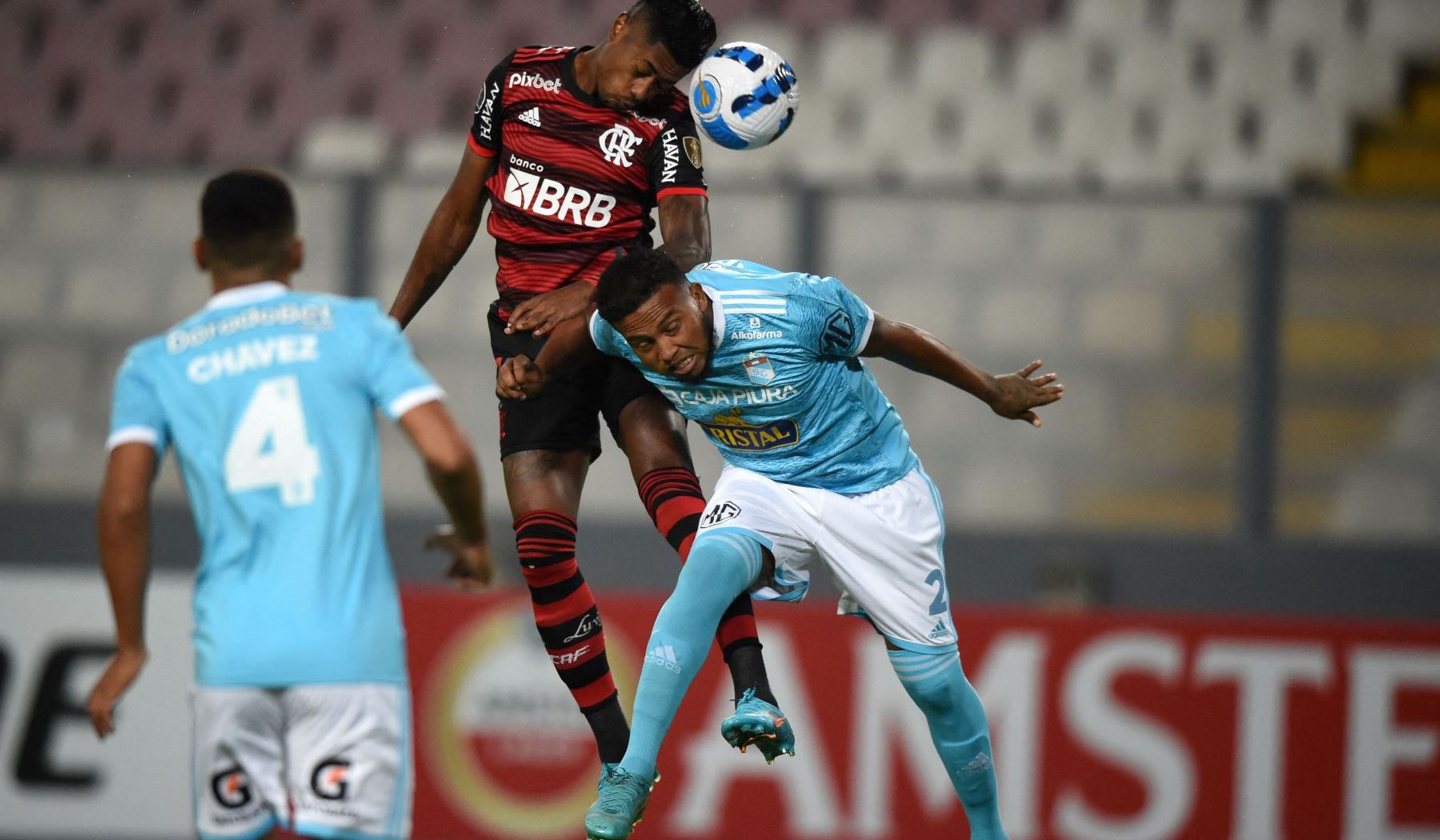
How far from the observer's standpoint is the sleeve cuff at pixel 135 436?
3365mm

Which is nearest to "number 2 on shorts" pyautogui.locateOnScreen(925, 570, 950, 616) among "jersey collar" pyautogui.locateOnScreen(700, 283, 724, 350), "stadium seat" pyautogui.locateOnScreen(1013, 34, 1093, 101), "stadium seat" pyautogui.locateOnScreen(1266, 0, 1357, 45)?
"jersey collar" pyautogui.locateOnScreen(700, 283, 724, 350)

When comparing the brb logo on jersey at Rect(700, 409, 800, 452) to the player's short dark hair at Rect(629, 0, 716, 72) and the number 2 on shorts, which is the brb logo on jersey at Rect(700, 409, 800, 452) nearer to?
the number 2 on shorts

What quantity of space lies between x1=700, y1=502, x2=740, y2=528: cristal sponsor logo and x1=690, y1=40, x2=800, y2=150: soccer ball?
91 centimetres

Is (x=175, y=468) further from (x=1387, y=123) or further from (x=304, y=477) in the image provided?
(x=1387, y=123)

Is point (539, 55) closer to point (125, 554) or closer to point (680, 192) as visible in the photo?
point (680, 192)

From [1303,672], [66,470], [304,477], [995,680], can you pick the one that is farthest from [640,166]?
[66,470]

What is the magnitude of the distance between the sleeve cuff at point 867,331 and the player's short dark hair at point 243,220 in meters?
1.48

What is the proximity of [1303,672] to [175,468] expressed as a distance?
18.1ft

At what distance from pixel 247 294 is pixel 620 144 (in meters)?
1.22

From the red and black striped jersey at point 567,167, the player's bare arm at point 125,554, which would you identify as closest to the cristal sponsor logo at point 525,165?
the red and black striped jersey at point 567,167

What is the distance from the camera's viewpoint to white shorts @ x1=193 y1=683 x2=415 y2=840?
338 cm

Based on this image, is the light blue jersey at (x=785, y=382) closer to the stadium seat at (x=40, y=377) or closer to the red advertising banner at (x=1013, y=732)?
the red advertising banner at (x=1013, y=732)

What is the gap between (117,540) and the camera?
3.35 meters

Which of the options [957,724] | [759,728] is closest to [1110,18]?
[957,724]
